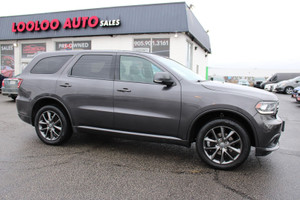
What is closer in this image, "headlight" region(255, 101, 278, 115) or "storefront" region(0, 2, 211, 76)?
"headlight" region(255, 101, 278, 115)

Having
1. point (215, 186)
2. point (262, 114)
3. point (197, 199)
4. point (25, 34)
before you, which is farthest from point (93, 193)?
point (25, 34)

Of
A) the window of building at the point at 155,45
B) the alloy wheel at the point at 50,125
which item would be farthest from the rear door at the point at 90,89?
the window of building at the point at 155,45

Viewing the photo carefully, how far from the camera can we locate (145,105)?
3875 millimetres

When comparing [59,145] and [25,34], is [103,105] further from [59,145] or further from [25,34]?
[25,34]

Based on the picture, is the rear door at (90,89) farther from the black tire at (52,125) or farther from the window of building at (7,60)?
the window of building at (7,60)

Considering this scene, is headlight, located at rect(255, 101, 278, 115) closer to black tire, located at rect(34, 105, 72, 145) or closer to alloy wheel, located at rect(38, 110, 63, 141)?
black tire, located at rect(34, 105, 72, 145)

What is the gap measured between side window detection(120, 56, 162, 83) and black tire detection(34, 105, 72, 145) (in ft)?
4.68

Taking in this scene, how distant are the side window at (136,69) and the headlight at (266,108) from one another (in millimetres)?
1581

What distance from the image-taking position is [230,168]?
363 cm

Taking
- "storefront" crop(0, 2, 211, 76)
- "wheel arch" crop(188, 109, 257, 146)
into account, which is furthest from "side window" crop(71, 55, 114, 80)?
"storefront" crop(0, 2, 211, 76)

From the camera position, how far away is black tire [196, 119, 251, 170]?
3541 millimetres

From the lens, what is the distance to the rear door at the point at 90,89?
13.7ft

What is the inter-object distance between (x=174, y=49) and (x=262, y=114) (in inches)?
476

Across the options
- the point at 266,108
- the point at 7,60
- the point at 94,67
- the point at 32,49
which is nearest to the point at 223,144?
the point at 266,108
